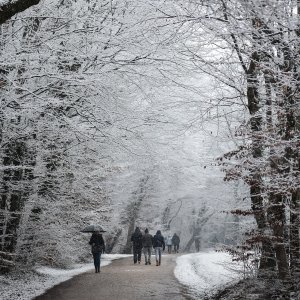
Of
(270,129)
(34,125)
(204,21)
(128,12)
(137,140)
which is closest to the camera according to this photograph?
(204,21)

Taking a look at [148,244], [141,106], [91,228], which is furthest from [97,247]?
[141,106]

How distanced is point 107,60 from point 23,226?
6264 millimetres

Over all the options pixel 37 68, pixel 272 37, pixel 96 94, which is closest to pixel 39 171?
pixel 96 94

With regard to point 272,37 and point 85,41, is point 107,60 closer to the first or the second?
point 85,41

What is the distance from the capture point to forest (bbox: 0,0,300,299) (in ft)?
20.5

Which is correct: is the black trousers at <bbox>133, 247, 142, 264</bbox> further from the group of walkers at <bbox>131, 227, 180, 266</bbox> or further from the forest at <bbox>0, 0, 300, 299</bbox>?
the forest at <bbox>0, 0, 300, 299</bbox>

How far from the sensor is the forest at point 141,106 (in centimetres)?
624

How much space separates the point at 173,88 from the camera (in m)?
12.8

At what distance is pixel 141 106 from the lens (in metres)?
12.9

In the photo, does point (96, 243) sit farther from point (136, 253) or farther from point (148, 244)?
point (136, 253)

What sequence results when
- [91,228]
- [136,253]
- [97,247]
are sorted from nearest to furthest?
1. [97,247]
2. [91,228]
3. [136,253]

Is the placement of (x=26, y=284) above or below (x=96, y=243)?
below

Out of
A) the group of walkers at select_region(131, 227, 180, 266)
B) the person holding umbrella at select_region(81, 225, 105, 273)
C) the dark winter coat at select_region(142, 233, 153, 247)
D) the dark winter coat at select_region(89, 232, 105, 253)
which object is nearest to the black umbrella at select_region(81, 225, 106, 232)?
the person holding umbrella at select_region(81, 225, 105, 273)

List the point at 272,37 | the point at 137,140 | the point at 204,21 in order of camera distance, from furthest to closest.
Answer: the point at 137,140 → the point at 204,21 → the point at 272,37
